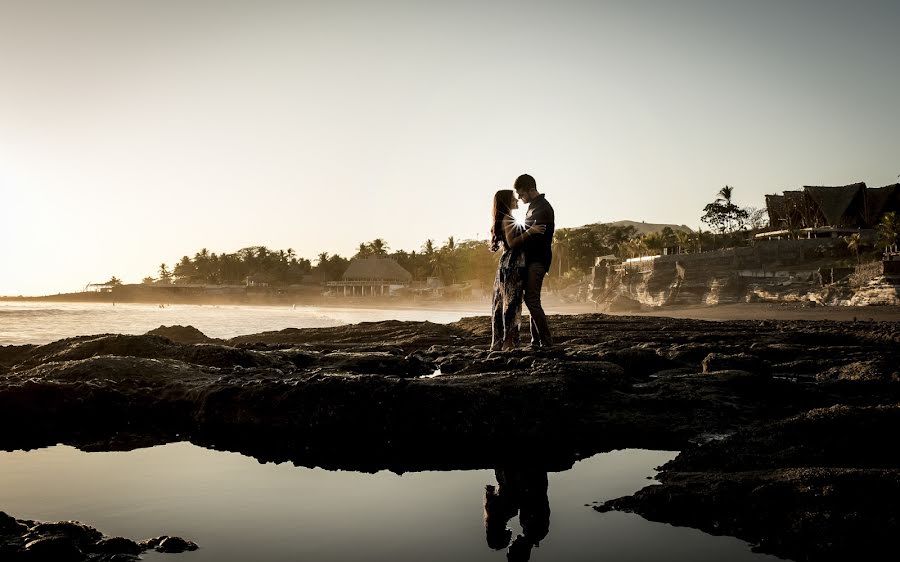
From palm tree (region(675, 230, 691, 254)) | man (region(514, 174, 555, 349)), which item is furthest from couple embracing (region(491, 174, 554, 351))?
palm tree (region(675, 230, 691, 254))

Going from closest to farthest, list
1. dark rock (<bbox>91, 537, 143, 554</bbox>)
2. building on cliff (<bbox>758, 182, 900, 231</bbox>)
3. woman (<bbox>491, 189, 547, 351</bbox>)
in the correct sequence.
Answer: dark rock (<bbox>91, 537, 143, 554</bbox>), woman (<bbox>491, 189, 547, 351</bbox>), building on cliff (<bbox>758, 182, 900, 231</bbox>)

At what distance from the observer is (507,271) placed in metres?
7.93

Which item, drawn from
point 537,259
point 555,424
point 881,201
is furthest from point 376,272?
point 555,424

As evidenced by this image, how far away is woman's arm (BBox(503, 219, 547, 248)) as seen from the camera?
7.61m

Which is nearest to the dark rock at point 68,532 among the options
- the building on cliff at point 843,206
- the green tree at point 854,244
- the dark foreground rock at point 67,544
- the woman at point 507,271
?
the dark foreground rock at point 67,544

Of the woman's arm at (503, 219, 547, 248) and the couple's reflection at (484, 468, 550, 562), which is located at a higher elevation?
the woman's arm at (503, 219, 547, 248)

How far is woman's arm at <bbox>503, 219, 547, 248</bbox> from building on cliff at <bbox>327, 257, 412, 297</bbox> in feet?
310

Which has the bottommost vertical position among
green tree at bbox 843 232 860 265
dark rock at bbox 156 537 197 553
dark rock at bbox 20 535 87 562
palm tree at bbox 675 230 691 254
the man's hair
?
dark rock at bbox 156 537 197 553

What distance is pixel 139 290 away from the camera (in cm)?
13250

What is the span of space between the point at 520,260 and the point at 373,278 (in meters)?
96.6

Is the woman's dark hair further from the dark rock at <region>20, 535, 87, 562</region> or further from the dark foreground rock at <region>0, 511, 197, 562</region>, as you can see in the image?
the dark rock at <region>20, 535, 87, 562</region>

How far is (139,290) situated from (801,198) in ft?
390

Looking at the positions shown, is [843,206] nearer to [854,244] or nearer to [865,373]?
[854,244]

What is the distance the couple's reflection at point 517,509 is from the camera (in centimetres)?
256
